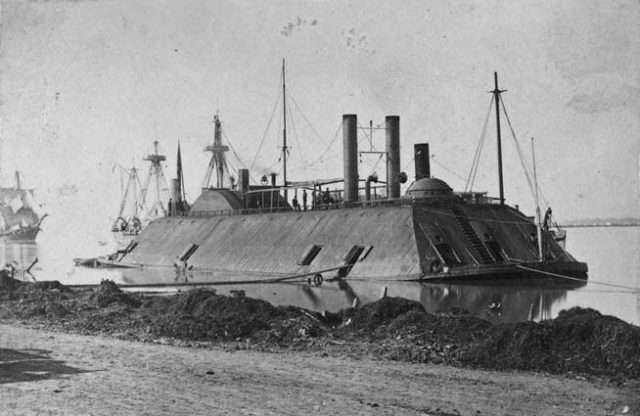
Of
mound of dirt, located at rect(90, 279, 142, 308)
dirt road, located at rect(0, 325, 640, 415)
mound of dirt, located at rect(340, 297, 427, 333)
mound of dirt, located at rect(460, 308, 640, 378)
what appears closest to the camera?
dirt road, located at rect(0, 325, 640, 415)

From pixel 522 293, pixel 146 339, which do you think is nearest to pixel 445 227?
pixel 522 293

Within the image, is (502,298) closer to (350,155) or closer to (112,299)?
(112,299)

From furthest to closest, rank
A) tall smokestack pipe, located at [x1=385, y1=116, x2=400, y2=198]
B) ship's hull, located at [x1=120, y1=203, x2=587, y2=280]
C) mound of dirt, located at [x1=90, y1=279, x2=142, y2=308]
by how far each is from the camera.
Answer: tall smokestack pipe, located at [x1=385, y1=116, x2=400, y2=198] → ship's hull, located at [x1=120, y1=203, x2=587, y2=280] → mound of dirt, located at [x1=90, y1=279, x2=142, y2=308]

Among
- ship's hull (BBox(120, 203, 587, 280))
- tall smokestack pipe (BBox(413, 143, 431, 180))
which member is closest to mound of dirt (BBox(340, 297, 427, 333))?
ship's hull (BBox(120, 203, 587, 280))

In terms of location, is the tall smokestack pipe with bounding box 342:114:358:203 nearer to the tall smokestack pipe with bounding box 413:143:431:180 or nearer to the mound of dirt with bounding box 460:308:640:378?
the tall smokestack pipe with bounding box 413:143:431:180

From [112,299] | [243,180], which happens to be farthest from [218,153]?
[112,299]

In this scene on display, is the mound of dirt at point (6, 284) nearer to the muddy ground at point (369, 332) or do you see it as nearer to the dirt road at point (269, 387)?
the muddy ground at point (369, 332)

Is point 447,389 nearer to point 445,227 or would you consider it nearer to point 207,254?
point 445,227
